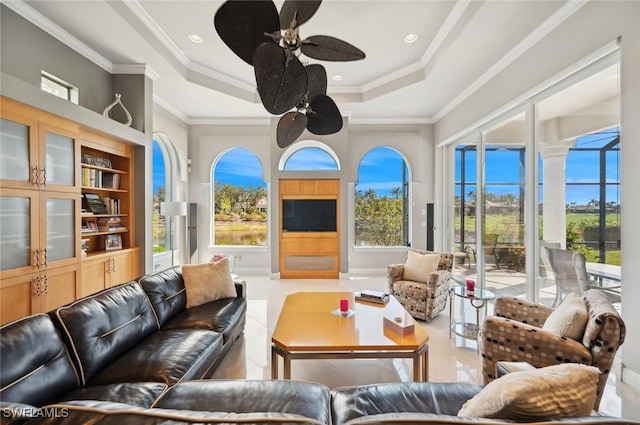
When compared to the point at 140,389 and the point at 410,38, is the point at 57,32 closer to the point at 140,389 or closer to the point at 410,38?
the point at 140,389

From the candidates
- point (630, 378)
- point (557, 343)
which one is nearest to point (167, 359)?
point (557, 343)

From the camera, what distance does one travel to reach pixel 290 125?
2148mm

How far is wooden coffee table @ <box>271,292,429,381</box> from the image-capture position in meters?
1.85

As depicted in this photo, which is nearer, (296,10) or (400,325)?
(296,10)

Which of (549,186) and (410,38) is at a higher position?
(410,38)

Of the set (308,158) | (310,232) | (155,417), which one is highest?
(308,158)

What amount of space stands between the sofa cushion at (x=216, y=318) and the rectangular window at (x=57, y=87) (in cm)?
282

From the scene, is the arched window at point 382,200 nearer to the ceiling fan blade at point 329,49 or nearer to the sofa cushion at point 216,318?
the sofa cushion at point 216,318

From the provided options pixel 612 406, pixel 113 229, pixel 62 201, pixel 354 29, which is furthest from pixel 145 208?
pixel 612 406

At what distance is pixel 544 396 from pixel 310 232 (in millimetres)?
4682

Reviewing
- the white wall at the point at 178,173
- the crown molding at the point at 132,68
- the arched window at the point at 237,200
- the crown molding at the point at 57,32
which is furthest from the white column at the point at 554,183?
the white wall at the point at 178,173

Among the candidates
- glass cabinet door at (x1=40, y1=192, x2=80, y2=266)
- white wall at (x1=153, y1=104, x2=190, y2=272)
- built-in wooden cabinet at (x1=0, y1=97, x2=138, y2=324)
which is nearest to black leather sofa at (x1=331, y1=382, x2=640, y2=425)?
built-in wooden cabinet at (x1=0, y1=97, x2=138, y2=324)

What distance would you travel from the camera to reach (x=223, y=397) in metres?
1.28

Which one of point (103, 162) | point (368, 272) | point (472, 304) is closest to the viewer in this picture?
point (472, 304)
